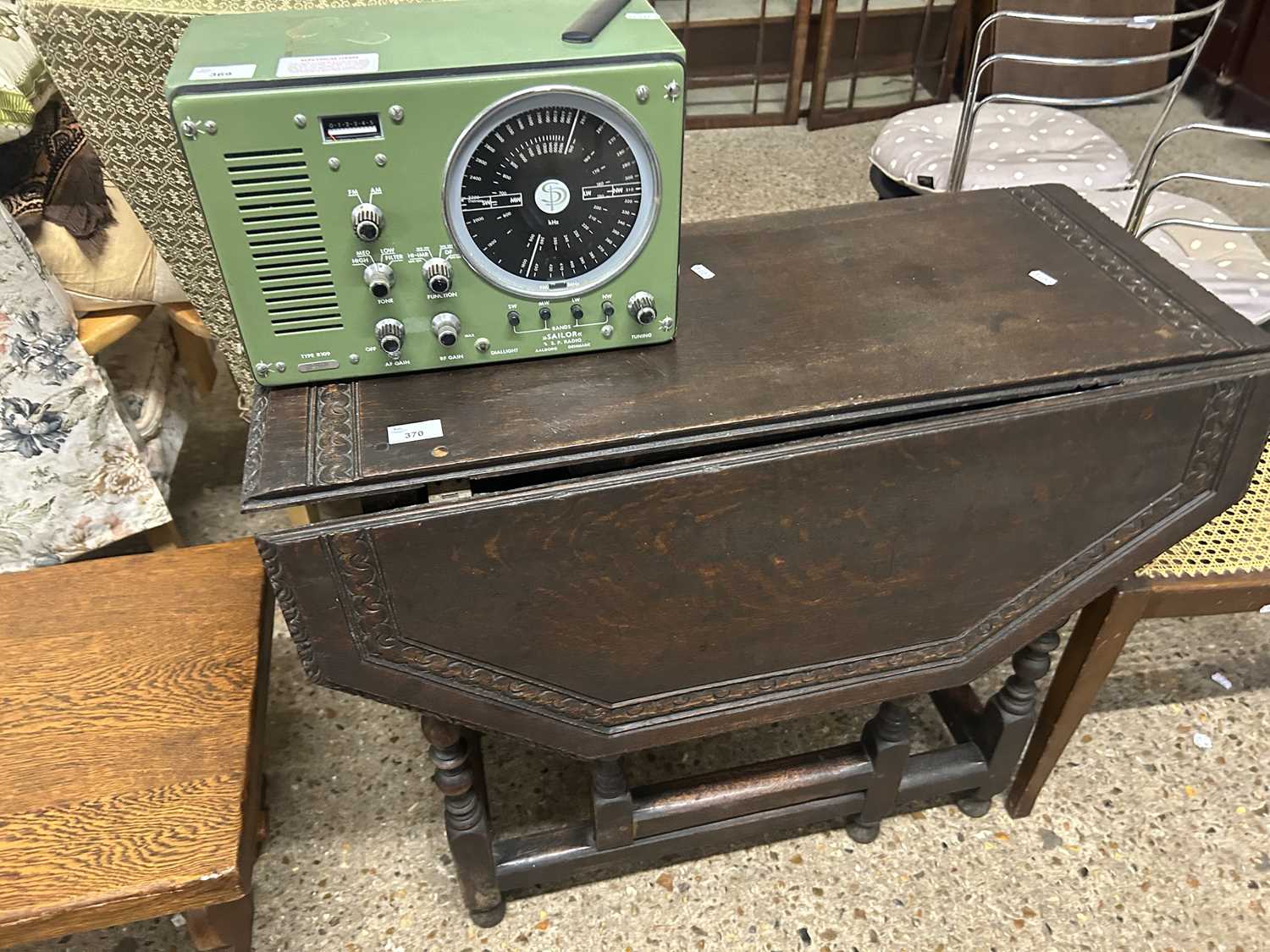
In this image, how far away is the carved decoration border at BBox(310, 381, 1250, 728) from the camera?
92cm

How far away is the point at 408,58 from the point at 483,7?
0.15 metres

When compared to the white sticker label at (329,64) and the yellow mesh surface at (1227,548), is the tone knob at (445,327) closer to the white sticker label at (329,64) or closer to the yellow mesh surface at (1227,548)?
the white sticker label at (329,64)

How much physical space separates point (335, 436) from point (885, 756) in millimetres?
895

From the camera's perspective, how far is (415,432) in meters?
0.92

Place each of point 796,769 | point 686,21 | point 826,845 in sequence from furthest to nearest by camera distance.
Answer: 1. point 686,21
2. point 826,845
3. point 796,769

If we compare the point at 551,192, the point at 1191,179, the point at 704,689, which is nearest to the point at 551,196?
the point at 551,192

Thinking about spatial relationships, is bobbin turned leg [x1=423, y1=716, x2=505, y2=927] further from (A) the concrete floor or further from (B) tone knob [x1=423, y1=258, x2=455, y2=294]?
(B) tone knob [x1=423, y1=258, x2=455, y2=294]

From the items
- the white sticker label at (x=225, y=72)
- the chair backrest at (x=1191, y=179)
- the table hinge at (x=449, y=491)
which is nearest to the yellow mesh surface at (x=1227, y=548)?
the chair backrest at (x=1191, y=179)

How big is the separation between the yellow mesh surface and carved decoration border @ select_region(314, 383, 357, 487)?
101cm

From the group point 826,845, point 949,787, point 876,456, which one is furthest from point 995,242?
point 826,845

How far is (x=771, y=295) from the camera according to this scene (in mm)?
1123

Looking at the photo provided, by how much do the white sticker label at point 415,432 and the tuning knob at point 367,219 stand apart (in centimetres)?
18

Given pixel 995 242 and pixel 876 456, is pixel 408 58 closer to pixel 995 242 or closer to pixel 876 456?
pixel 876 456

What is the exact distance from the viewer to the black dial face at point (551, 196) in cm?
85
